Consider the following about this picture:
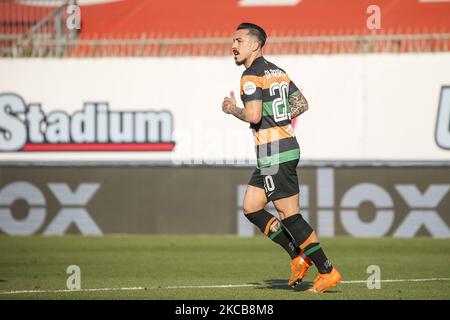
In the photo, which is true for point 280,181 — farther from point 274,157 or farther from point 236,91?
point 236,91

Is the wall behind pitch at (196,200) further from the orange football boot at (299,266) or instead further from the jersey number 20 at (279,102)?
the jersey number 20 at (279,102)

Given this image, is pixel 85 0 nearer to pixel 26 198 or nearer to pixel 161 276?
pixel 26 198

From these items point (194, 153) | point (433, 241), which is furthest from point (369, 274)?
point (194, 153)

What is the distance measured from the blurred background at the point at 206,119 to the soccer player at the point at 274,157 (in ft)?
26.6

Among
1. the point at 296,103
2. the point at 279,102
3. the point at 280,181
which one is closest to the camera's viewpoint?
the point at 280,181

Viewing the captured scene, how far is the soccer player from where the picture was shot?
9023 millimetres

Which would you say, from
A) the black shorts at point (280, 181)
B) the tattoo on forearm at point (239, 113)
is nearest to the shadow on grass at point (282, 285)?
the black shorts at point (280, 181)

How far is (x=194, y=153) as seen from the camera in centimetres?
1919

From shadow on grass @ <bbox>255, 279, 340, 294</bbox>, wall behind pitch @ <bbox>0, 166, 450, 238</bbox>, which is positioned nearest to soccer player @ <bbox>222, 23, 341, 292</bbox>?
shadow on grass @ <bbox>255, 279, 340, 294</bbox>

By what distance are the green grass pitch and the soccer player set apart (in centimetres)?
37

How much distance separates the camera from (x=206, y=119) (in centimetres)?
1975

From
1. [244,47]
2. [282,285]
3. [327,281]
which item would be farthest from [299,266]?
[244,47]

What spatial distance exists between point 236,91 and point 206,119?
0.93 metres
